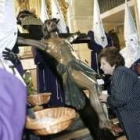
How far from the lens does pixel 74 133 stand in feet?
8.98

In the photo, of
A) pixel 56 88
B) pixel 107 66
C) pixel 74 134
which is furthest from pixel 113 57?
pixel 56 88

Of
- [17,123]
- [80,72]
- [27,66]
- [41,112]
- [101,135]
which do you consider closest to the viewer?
[17,123]

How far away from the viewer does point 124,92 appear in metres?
1.86

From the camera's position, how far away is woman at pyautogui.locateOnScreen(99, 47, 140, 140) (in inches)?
73.1

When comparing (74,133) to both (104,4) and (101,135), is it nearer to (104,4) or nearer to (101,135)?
(101,135)

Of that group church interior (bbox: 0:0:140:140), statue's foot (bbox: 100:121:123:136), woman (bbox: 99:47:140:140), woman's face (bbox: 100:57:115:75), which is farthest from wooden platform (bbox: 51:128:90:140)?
woman's face (bbox: 100:57:115:75)

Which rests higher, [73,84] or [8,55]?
[8,55]

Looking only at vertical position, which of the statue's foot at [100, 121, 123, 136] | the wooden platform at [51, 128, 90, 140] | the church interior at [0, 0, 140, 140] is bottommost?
the wooden platform at [51, 128, 90, 140]

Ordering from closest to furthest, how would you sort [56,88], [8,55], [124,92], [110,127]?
1. [124,92]
2. [8,55]
3. [110,127]
4. [56,88]

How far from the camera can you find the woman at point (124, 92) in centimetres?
186

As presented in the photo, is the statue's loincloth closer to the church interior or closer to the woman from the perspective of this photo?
the church interior

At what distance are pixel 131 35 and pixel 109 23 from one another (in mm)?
2059

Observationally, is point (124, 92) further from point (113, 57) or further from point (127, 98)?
point (113, 57)

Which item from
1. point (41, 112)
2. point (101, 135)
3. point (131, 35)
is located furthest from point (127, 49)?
point (41, 112)
